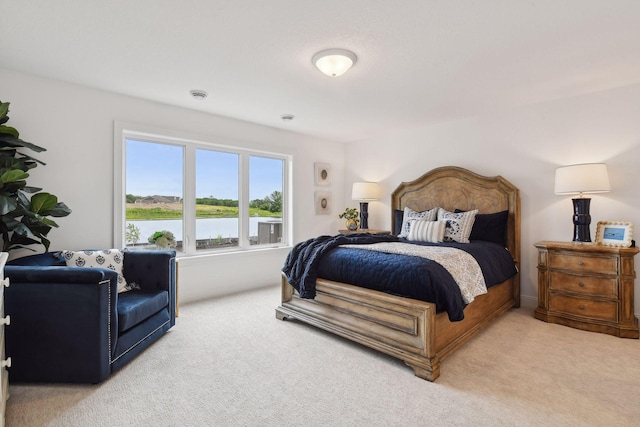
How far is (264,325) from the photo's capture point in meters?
3.12

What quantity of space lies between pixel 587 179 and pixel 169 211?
14.3ft

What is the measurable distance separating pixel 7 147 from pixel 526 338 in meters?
4.45

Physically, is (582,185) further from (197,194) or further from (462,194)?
(197,194)

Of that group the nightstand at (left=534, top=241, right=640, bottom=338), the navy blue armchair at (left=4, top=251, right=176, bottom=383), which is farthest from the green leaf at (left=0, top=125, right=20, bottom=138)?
the nightstand at (left=534, top=241, right=640, bottom=338)

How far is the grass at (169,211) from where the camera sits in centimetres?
366

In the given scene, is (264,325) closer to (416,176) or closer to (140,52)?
(140,52)

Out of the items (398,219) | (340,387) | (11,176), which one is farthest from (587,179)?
(11,176)

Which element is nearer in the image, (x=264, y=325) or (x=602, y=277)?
(x=602, y=277)

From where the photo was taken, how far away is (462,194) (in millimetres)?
4207

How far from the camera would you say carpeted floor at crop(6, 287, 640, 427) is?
69.3 inches

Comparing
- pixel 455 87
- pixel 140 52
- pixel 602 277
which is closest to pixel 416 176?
pixel 455 87

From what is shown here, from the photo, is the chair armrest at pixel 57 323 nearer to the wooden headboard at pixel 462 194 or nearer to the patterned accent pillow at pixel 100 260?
the patterned accent pillow at pixel 100 260

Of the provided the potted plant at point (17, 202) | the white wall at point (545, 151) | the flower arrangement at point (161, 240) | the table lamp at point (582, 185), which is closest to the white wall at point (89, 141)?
the flower arrangement at point (161, 240)

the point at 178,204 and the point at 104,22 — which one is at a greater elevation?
the point at 104,22
